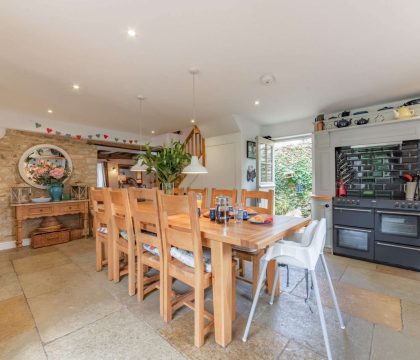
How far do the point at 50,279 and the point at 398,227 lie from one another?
182 inches

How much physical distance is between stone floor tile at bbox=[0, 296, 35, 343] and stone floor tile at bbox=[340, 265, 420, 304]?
3.25 metres

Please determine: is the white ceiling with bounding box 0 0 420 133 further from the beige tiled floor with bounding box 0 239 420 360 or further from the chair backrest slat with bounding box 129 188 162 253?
the beige tiled floor with bounding box 0 239 420 360

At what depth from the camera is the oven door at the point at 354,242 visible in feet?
10.5

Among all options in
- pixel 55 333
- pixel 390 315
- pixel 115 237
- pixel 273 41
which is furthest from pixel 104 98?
pixel 390 315

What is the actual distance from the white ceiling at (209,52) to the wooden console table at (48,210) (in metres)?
1.77

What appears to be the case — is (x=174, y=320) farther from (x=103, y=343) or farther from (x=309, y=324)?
(x=309, y=324)

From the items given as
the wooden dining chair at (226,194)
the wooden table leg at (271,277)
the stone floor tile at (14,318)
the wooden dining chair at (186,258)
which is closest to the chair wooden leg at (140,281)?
the wooden dining chair at (186,258)

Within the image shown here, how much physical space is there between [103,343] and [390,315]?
243 cm

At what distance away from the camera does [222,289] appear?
62.7 inches

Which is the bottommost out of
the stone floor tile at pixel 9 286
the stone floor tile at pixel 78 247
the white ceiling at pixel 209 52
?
the stone floor tile at pixel 9 286

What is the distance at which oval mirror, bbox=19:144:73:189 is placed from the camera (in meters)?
4.24

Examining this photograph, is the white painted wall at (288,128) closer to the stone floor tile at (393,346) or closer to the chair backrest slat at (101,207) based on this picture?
the stone floor tile at (393,346)

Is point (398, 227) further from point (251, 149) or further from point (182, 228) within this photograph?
point (182, 228)

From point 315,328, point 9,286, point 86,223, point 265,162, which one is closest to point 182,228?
point 315,328
